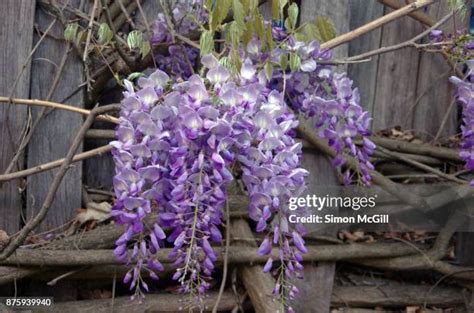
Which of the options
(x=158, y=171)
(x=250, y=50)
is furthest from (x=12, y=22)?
(x=158, y=171)

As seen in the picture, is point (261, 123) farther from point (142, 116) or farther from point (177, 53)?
point (177, 53)

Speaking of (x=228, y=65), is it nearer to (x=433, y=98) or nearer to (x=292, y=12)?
(x=292, y=12)

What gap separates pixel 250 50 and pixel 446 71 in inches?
41.7

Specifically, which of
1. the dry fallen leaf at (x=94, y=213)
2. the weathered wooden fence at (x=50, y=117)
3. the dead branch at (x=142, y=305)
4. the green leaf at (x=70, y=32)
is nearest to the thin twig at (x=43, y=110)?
the weathered wooden fence at (x=50, y=117)

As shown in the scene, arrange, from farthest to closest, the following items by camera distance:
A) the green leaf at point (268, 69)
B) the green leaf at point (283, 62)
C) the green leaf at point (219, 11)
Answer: the green leaf at point (283, 62)
the green leaf at point (268, 69)
the green leaf at point (219, 11)

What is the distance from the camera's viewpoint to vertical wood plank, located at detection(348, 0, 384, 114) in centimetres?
278

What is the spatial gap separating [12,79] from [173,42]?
52 cm

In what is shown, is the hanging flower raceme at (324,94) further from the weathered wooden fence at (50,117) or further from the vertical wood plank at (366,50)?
the vertical wood plank at (366,50)

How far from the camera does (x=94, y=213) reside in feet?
8.09

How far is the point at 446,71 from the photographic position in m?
2.86

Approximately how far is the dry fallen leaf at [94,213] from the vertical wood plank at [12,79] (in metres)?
0.20

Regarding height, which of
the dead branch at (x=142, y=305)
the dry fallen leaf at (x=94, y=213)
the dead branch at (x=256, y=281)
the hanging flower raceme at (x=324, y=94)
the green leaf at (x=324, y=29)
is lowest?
the dead branch at (x=142, y=305)

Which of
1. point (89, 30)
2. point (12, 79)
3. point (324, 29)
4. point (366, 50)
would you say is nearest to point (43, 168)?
point (12, 79)

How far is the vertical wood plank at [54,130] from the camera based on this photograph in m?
2.47
